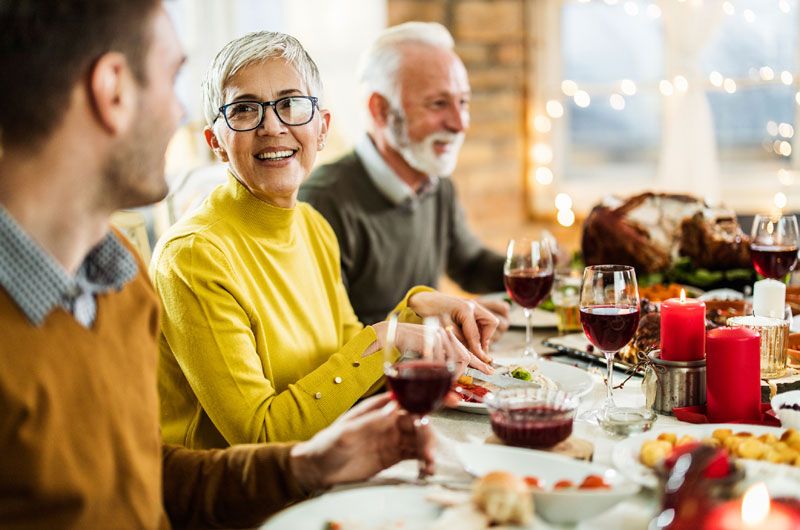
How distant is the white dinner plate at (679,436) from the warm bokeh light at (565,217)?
9.81ft

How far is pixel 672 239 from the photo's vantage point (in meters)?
2.51

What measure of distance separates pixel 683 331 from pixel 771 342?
241 millimetres

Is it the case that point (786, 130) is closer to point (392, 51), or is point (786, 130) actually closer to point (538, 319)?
point (392, 51)

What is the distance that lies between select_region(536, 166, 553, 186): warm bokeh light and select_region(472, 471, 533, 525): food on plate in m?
3.82

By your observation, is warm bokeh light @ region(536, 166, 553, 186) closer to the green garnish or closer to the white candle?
the white candle

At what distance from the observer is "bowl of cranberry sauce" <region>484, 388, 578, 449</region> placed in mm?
1195

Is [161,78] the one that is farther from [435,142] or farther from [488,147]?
[488,147]

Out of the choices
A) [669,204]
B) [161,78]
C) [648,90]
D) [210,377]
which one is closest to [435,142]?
[669,204]

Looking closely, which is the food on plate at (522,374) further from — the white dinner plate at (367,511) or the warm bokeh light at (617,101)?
the warm bokeh light at (617,101)

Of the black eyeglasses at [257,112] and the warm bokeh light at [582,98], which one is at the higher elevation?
the warm bokeh light at [582,98]

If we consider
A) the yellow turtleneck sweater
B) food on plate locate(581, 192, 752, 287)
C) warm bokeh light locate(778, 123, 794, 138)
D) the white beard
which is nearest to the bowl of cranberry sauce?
the yellow turtleneck sweater

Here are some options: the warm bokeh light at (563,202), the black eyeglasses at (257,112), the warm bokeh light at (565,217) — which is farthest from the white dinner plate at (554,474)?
the warm bokeh light at (563,202)

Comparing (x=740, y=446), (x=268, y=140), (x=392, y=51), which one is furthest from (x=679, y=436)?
(x=392, y=51)

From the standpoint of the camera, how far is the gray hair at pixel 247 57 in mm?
1715
